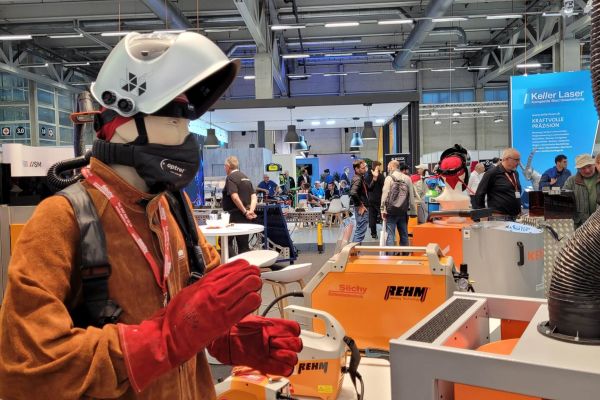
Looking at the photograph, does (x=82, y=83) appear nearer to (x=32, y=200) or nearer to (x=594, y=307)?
(x=32, y=200)

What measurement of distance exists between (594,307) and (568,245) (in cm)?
14

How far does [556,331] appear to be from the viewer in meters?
0.91

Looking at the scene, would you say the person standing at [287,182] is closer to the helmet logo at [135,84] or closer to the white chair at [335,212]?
the white chair at [335,212]

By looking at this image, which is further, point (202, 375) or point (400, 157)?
point (400, 157)

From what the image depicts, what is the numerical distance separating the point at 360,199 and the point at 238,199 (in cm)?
257

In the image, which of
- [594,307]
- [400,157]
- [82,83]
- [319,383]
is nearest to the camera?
[594,307]

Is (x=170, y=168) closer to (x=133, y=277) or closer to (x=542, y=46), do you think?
(x=133, y=277)

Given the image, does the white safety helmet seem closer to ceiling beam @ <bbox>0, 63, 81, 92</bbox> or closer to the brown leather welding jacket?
the brown leather welding jacket

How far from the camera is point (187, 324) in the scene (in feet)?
3.14

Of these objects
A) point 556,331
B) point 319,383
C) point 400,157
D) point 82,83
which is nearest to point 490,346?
point 556,331

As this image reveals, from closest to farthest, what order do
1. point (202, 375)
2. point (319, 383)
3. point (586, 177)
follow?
1. point (202, 375)
2. point (319, 383)
3. point (586, 177)

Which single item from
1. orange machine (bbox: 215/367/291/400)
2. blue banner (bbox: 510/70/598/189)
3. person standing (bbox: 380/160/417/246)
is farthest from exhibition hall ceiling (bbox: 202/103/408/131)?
orange machine (bbox: 215/367/291/400)

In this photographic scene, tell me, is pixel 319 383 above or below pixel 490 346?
below

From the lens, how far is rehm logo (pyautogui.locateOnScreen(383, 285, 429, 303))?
7.00 feet
